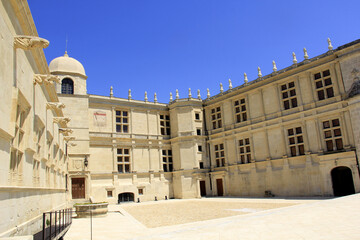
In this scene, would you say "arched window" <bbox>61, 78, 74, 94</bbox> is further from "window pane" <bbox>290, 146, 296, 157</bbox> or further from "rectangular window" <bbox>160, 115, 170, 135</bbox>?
"window pane" <bbox>290, 146, 296, 157</bbox>

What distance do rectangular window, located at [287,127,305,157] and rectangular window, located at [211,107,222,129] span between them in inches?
360

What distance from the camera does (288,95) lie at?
26.9 metres

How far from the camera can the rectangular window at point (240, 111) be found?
101ft

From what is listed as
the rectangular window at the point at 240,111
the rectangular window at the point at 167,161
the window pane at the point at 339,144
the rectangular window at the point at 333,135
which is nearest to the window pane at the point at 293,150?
the rectangular window at the point at 333,135

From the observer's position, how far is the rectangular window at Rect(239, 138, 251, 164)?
2984 cm

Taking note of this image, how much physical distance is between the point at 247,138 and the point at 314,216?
18936 millimetres

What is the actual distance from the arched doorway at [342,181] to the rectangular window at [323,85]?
20.1 feet

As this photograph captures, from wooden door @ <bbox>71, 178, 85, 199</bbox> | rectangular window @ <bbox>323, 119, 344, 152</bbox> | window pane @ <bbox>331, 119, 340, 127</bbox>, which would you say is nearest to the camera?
rectangular window @ <bbox>323, 119, 344, 152</bbox>

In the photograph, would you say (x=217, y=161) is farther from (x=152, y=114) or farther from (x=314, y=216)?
(x=314, y=216)

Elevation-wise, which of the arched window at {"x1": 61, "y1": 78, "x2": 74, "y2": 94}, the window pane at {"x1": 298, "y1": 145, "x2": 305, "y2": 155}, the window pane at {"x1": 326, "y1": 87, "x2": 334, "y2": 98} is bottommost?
the window pane at {"x1": 298, "y1": 145, "x2": 305, "y2": 155}

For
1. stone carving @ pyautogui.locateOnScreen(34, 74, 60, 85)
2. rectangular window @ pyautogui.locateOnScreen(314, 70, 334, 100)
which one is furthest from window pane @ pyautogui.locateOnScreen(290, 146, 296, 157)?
stone carving @ pyautogui.locateOnScreen(34, 74, 60, 85)

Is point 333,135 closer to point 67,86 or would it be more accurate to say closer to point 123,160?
point 123,160

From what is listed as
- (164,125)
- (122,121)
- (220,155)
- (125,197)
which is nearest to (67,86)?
(122,121)

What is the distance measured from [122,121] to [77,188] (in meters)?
8.70
